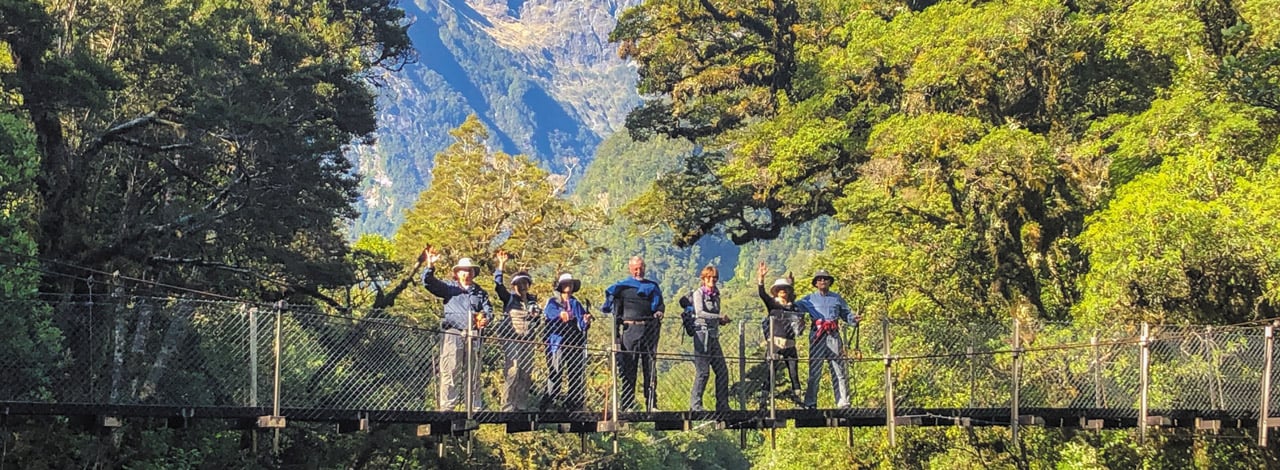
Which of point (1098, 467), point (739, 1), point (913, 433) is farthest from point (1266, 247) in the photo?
point (739, 1)

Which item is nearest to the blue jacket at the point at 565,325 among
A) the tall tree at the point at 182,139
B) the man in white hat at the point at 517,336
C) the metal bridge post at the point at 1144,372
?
the man in white hat at the point at 517,336

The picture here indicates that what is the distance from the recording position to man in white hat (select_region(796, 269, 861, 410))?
10.2 metres

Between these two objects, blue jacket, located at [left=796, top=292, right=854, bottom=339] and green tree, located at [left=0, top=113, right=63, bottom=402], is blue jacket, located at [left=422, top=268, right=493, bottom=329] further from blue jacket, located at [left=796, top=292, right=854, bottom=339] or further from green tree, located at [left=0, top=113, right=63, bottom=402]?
green tree, located at [left=0, top=113, right=63, bottom=402]

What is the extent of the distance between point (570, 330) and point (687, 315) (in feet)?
3.05

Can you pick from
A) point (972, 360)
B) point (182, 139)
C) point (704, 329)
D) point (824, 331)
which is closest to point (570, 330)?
point (704, 329)

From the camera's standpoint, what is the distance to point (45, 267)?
14.6 m

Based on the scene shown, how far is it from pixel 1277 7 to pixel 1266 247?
4.06m

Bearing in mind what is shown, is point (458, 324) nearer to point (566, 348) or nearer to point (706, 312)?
point (566, 348)

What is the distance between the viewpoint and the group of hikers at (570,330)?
30.5 ft

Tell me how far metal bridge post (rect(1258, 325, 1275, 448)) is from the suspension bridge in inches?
0.7

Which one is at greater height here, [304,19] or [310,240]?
[304,19]

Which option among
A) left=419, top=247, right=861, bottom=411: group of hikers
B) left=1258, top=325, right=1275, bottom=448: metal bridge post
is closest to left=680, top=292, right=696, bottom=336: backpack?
left=419, top=247, right=861, bottom=411: group of hikers

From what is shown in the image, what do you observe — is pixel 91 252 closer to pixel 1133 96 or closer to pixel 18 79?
pixel 18 79

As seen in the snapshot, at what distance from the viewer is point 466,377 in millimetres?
9234
